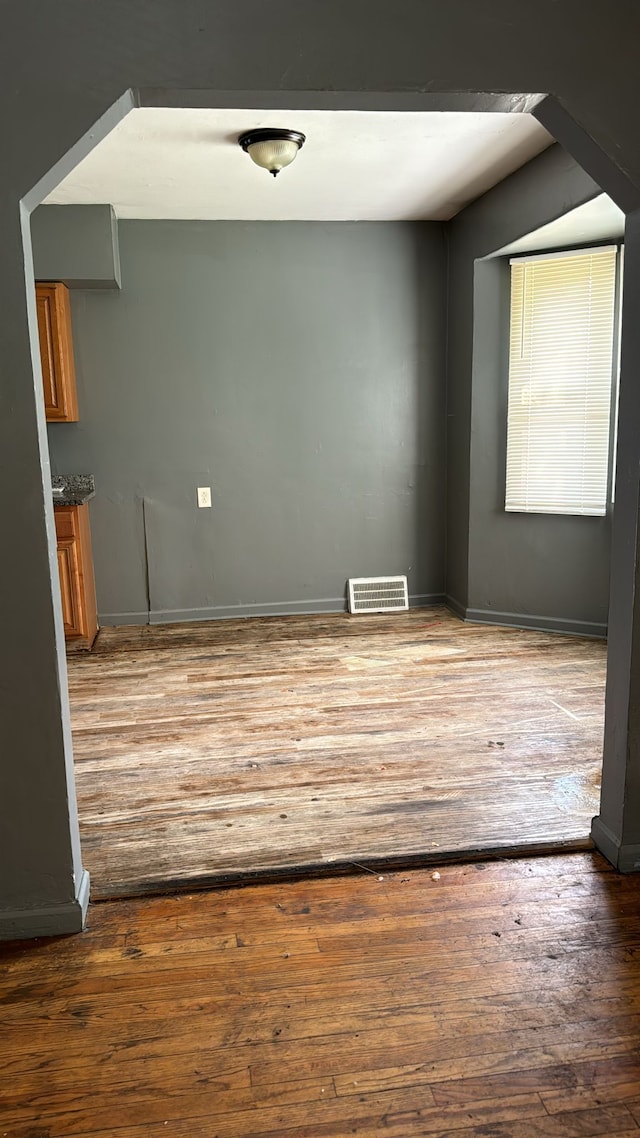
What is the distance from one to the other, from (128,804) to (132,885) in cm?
51

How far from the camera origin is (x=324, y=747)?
10.2ft

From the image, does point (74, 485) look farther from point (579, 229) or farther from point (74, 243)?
point (579, 229)

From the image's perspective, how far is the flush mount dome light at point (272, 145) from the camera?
127 inches

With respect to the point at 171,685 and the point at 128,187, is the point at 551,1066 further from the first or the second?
the point at 128,187

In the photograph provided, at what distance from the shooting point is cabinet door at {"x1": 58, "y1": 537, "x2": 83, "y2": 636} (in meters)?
4.38

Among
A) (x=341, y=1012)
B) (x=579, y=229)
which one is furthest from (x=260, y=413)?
(x=341, y=1012)

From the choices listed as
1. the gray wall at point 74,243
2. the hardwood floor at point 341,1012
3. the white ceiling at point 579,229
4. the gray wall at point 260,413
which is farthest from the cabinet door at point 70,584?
the white ceiling at point 579,229

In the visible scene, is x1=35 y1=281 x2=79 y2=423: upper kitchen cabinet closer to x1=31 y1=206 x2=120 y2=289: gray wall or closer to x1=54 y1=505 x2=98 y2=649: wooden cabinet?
x1=31 y1=206 x2=120 y2=289: gray wall

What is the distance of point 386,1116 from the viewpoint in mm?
1484

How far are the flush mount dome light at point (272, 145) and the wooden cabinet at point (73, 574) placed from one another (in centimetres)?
204

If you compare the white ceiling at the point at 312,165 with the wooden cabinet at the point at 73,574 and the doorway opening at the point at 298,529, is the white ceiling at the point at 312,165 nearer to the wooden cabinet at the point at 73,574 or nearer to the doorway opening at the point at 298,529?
the doorway opening at the point at 298,529

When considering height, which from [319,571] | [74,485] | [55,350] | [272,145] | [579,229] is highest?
[272,145]

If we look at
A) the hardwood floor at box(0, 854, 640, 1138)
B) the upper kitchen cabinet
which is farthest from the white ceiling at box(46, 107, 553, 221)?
the hardwood floor at box(0, 854, 640, 1138)

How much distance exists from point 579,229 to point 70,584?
3208mm
